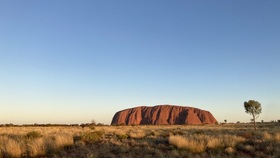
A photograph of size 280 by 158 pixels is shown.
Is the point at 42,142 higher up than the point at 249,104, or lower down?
lower down

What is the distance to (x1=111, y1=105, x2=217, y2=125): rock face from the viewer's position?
462 ft

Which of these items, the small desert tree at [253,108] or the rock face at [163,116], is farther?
the rock face at [163,116]

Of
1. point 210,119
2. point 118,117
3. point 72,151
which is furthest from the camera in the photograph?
point 118,117

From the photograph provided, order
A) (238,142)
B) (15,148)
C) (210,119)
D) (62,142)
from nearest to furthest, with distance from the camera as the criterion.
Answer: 1. (15,148)
2. (62,142)
3. (238,142)
4. (210,119)

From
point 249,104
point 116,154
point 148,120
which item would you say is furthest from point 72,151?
point 148,120

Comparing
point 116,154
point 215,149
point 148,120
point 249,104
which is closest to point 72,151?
point 116,154

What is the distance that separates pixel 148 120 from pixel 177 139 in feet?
437

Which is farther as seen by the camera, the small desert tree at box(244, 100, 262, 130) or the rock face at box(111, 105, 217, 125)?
the rock face at box(111, 105, 217, 125)

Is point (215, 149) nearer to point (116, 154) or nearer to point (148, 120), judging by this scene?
point (116, 154)

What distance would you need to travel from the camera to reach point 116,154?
13688 mm

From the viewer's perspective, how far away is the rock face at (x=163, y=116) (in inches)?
5541

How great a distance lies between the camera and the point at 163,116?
146 m

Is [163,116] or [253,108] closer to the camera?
[253,108]

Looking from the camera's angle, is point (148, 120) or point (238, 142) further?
point (148, 120)
